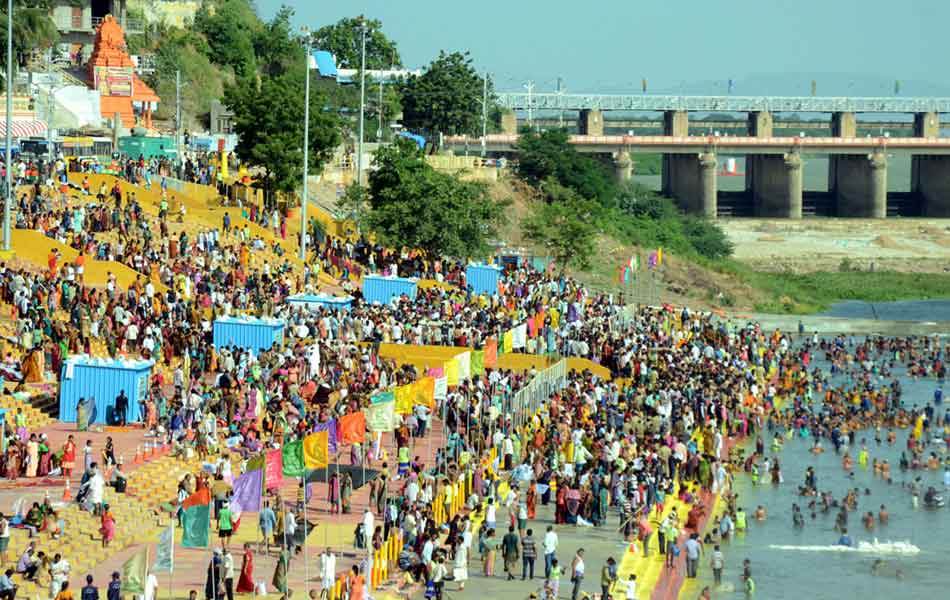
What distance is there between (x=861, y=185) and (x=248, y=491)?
3788 inches

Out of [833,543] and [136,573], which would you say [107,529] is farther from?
[833,543]

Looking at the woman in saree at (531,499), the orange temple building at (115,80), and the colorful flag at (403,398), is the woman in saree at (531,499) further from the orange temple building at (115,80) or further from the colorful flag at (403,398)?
the orange temple building at (115,80)

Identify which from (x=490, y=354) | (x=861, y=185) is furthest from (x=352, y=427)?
(x=861, y=185)

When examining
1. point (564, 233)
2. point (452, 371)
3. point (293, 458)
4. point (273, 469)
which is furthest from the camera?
point (564, 233)

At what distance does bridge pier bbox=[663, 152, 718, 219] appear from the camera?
4464 inches

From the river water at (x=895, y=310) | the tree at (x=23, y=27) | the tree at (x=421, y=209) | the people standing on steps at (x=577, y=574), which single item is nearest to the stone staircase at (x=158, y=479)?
the people standing on steps at (x=577, y=574)

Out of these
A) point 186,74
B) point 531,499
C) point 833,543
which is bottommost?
point 833,543

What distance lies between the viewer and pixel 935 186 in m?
Result: 119

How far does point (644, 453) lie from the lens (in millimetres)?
36969

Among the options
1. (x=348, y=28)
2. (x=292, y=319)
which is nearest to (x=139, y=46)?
(x=348, y=28)

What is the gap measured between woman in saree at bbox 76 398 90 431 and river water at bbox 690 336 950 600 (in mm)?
11872

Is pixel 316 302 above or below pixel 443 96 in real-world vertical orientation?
below

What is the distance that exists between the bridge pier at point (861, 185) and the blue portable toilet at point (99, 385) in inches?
3463

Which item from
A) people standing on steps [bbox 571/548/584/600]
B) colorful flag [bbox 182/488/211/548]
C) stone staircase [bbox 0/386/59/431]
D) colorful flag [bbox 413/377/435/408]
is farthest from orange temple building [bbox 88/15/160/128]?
colorful flag [bbox 182/488/211/548]
